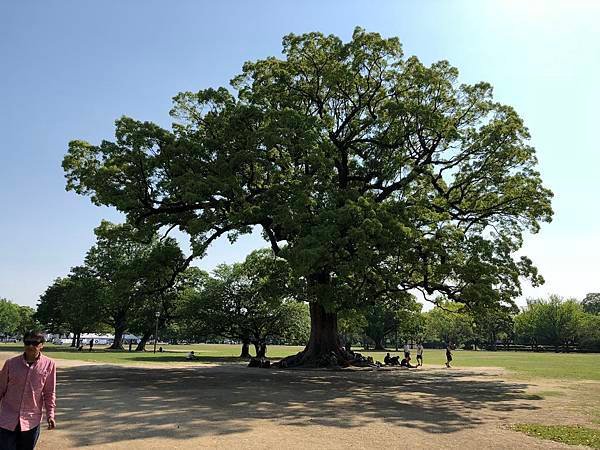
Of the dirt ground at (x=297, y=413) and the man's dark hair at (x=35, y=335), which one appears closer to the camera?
the man's dark hair at (x=35, y=335)

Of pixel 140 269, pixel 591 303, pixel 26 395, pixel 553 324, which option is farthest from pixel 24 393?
pixel 591 303

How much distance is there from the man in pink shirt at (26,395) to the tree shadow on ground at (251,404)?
2976 millimetres

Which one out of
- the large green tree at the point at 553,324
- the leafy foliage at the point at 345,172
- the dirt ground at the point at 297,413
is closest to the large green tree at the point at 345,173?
the leafy foliage at the point at 345,172

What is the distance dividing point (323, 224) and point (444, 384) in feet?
29.5

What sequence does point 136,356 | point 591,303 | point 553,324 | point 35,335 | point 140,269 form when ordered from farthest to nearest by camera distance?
1. point 591,303
2. point 553,324
3. point 136,356
4. point 140,269
5. point 35,335

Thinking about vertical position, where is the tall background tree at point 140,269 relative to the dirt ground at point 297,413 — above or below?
above

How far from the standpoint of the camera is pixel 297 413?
11.7 m

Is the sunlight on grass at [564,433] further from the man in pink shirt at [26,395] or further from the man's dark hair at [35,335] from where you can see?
the man's dark hair at [35,335]

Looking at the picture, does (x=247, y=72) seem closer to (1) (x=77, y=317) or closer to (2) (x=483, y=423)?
(2) (x=483, y=423)

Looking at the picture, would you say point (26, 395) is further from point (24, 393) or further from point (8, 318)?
point (8, 318)

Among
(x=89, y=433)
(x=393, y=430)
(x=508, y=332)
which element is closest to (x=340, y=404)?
(x=393, y=430)

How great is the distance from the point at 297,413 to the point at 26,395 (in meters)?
7.59

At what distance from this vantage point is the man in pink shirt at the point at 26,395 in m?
5.25

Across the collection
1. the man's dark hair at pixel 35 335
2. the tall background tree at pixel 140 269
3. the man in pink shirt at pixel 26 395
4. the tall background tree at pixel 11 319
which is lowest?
the tall background tree at pixel 11 319
